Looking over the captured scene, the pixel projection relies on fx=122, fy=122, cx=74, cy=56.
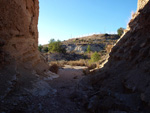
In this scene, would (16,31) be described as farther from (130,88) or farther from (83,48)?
(83,48)

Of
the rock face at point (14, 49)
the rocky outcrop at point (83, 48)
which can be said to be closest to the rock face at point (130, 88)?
the rock face at point (14, 49)

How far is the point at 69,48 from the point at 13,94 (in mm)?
49193

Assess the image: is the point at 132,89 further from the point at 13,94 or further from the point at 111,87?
the point at 13,94

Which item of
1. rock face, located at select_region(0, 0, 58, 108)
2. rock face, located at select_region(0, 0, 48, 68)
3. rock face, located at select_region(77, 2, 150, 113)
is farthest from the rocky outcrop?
rock face, located at select_region(77, 2, 150, 113)

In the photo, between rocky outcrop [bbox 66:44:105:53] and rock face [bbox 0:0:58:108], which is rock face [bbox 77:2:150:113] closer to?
rock face [bbox 0:0:58:108]

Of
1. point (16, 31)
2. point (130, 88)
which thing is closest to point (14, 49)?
point (16, 31)

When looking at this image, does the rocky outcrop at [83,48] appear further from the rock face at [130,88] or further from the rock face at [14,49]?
the rock face at [130,88]

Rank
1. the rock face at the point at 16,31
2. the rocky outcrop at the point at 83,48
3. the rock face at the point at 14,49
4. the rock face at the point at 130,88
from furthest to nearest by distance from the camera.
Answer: the rocky outcrop at the point at 83,48 < the rock face at the point at 16,31 < the rock face at the point at 14,49 < the rock face at the point at 130,88

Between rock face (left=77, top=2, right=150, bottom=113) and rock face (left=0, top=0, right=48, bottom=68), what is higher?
rock face (left=0, top=0, right=48, bottom=68)

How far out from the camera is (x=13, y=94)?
3811 mm

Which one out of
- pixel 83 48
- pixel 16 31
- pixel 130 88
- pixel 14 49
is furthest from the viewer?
pixel 83 48

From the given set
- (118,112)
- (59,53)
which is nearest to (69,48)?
(59,53)

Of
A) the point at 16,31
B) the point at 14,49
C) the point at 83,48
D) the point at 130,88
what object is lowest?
the point at 130,88

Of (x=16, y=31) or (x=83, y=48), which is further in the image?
(x=83, y=48)
